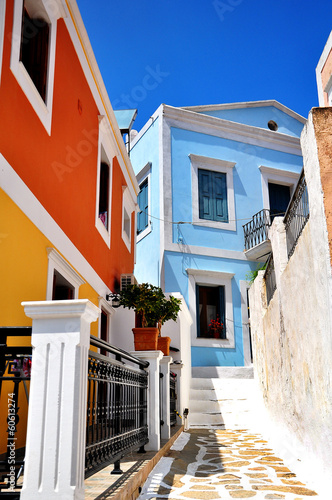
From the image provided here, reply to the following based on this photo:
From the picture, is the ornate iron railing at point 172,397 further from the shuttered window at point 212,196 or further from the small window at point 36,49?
the shuttered window at point 212,196

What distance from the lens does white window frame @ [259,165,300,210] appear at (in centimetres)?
1608

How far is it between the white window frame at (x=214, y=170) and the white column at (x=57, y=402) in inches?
482

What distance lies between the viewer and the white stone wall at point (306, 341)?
4.38 m

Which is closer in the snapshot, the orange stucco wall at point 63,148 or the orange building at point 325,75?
the orange stucco wall at point 63,148

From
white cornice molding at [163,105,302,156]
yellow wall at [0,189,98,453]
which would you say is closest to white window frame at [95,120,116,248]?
yellow wall at [0,189,98,453]

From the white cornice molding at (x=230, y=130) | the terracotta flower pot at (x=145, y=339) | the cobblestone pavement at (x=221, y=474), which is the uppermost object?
the white cornice molding at (x=230, y=130)

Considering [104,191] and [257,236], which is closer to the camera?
[104,191]

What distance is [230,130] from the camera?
16172 millimetres

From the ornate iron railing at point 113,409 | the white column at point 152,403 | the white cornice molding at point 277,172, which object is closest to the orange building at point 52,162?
the ornate iron railing at point 113,409

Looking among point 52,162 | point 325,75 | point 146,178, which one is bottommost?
point 52,162

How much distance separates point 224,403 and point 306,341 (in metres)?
5.77

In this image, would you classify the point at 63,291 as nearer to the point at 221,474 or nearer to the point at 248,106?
the point at 221,474

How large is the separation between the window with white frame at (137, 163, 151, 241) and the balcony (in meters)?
3.11

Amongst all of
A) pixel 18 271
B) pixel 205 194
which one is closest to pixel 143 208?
pixel 205 194
